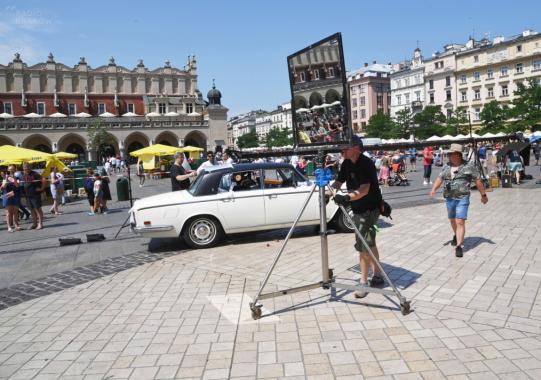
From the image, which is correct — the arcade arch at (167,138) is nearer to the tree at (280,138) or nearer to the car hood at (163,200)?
the tree at (280,138)

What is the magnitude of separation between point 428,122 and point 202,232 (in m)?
70.5

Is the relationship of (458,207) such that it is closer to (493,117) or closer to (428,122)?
(493,117)

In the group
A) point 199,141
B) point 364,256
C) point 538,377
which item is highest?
point 199,141

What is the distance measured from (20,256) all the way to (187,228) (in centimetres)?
349

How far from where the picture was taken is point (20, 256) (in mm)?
8953

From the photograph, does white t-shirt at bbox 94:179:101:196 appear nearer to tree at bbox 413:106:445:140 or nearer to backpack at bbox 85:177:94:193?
backpack at bbox 85:177:94:193

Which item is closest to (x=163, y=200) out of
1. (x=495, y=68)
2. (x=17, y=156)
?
(x=17, y=156)

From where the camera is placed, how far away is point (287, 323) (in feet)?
15.4

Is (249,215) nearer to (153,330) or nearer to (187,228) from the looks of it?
(187,228)

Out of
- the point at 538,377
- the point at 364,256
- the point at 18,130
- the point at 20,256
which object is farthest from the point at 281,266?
the point at 18,130

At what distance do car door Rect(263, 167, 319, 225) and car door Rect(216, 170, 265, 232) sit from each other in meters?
0.16

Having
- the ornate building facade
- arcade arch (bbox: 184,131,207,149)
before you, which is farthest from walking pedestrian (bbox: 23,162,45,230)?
arcade arch (bbox: 184,131,207,149)

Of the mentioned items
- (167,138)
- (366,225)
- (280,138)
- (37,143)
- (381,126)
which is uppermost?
(280,138)

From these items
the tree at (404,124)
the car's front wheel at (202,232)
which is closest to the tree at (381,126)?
the tree at (404,124)
